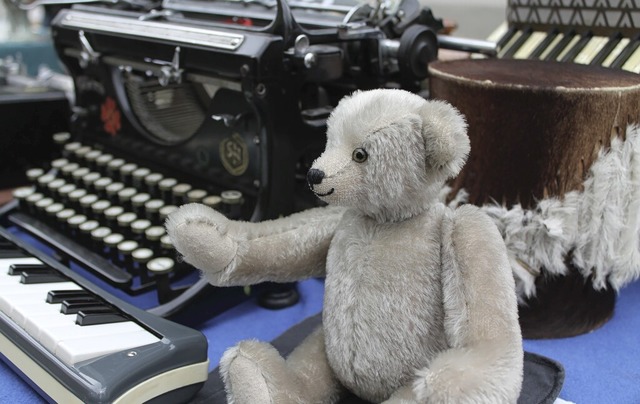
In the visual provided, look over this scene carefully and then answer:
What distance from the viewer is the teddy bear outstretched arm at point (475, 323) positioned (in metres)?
0.59

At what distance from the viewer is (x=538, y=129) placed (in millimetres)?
914

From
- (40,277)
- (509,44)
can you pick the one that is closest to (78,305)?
(40,277)

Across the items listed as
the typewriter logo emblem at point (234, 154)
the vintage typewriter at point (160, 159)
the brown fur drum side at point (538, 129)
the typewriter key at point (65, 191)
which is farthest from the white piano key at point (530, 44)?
the typewriter key at point (65, 191)

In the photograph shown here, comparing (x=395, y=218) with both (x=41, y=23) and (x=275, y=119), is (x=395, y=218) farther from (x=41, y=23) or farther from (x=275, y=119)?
(x=41, y=23)

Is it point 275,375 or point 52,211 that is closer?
point 275,375

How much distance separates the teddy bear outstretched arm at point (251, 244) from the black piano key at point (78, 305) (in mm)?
211

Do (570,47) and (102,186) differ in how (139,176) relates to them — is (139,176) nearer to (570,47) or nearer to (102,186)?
(102,186)

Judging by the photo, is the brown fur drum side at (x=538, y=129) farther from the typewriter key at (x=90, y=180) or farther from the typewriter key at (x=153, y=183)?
the typewriter key at (x=90, y=180)

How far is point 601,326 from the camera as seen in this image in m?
1.13

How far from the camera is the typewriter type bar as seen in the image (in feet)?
2.53

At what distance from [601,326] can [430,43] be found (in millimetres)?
628

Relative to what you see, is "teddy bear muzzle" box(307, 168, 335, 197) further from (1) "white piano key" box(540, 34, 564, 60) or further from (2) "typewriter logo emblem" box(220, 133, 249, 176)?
(1) "white piano key" box(540, 34, 564, 60)

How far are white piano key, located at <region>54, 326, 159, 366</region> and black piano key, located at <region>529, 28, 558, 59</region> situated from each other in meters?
0.97

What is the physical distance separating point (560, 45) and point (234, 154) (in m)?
0.74
